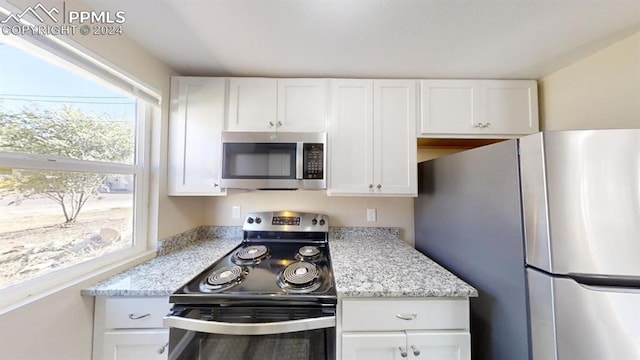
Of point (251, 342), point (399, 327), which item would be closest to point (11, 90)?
point (251, 342)

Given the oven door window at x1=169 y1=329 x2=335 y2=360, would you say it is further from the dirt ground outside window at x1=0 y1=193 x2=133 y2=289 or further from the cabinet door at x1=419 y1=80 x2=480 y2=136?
the cabinet door at x1=419 y1=80 x2=480 y2=136

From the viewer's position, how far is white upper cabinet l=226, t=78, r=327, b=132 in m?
1.75

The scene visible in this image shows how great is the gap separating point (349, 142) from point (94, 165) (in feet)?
4.82

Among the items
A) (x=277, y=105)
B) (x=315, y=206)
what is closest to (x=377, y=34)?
(x=277, y=105)

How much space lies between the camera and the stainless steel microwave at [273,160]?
1.68m

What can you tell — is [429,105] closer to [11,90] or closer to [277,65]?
[277,65]

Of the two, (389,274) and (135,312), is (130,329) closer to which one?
(135,312)

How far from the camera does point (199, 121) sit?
1732 mm

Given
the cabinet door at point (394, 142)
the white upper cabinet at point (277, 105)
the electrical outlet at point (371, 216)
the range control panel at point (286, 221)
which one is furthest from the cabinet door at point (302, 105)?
the electrical outlet at point (371, 216)

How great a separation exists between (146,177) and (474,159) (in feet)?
6.52

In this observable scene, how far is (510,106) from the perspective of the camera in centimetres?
177

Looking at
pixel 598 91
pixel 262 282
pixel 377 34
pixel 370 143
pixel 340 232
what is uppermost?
pixel 377 34

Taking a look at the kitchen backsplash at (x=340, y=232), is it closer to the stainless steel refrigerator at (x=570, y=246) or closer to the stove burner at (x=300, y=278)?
the stove burner at (x=300, y=278)
